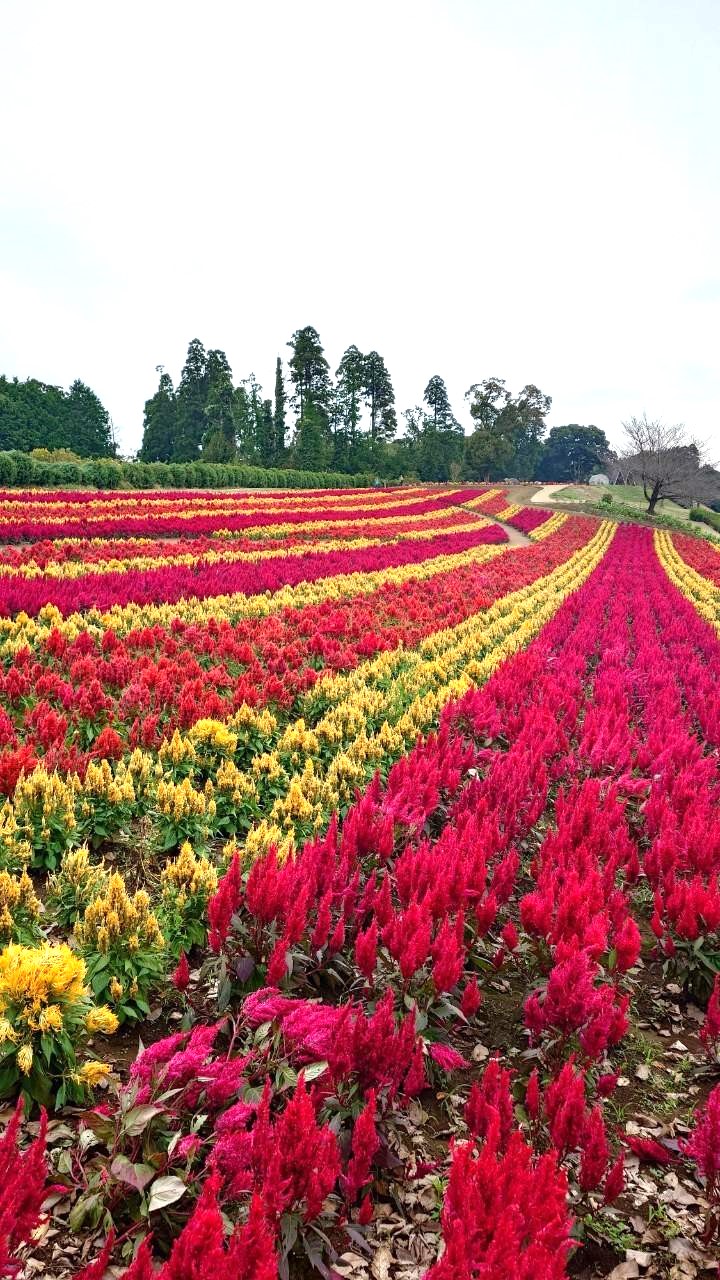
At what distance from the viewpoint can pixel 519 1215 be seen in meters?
1.71

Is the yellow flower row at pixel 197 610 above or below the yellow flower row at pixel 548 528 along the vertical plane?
below

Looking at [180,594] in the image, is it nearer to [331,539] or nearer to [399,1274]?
[399,1274]

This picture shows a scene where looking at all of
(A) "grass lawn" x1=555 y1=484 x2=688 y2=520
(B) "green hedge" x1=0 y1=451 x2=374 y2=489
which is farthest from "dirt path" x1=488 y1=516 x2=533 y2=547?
(A) "grass lawn" x1=555 y1=484 x2=688 y2=520

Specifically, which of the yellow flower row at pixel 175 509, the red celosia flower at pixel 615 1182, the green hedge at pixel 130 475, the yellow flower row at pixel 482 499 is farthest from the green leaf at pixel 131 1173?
the yellow flower row at pixel 482 499

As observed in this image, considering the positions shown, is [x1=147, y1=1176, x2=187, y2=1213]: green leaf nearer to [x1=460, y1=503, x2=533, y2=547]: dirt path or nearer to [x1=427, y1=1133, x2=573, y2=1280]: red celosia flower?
[x1=427, y1=1133, x2=573, y2=1280]: red celosia flower

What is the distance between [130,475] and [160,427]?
136 feet

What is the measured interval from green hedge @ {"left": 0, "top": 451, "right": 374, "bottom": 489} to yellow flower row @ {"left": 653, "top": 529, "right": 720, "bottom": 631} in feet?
79.6

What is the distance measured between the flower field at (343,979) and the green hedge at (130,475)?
24.1 m

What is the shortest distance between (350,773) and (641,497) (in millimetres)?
72790

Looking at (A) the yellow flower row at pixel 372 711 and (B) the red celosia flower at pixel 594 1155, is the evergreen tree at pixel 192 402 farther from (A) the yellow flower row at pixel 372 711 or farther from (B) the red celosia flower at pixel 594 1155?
(B) the red celosia flower at pixel 594 1155

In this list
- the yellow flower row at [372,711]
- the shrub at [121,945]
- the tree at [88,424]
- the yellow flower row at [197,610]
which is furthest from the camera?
the tree at [88,424]

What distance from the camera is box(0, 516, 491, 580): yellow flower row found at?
1062cm

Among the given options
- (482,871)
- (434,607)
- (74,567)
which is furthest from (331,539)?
(482,871)

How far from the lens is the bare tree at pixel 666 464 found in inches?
2060
